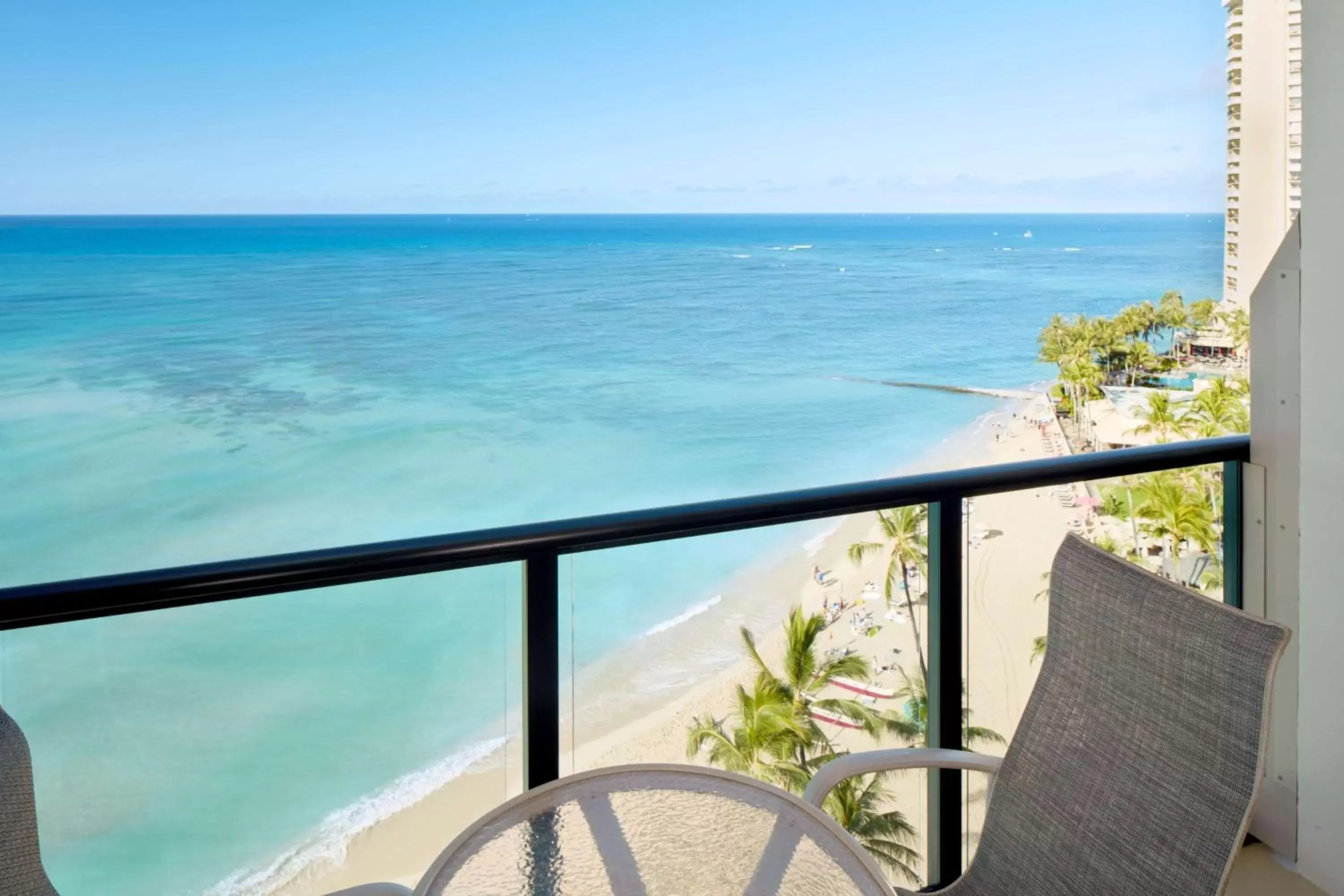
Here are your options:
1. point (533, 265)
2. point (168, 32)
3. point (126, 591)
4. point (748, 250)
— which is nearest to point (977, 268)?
point (748, 250)

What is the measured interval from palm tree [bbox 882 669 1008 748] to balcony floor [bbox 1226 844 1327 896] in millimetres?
604

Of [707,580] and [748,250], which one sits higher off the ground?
[748,250]

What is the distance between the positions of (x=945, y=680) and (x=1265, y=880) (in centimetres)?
90

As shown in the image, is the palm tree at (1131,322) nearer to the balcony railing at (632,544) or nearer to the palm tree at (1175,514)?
the palm tree at (1175,514)

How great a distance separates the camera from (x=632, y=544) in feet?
5.72

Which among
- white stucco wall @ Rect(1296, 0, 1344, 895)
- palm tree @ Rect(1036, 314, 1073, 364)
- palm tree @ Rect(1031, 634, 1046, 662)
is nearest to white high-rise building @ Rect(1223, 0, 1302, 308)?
white stucco wall @ Rect(1296, 0, 1344, 895)

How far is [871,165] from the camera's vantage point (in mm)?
27484

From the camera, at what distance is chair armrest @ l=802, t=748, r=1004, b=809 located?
1.43 meters

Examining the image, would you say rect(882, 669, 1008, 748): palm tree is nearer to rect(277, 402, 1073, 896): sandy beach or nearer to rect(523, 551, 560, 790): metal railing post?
rect(277, 402, 1073, 896): sandy beach

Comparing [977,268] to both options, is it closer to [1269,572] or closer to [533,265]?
[533,265]

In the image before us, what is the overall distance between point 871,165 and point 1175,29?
346 inches

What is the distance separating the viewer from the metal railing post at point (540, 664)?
169 centimetres

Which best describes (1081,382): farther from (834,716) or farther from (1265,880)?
(834,716)

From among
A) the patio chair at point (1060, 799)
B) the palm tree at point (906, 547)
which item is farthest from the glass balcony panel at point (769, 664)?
the patio chair at point (1060, 799)
